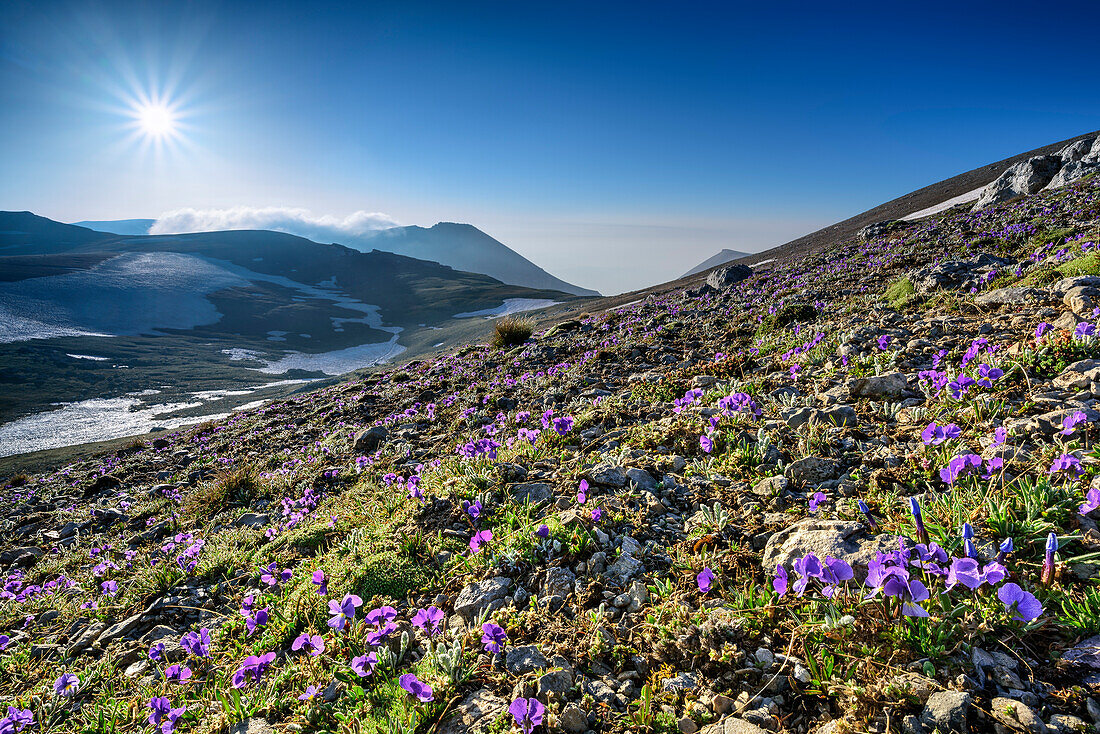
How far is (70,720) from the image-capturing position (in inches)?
111

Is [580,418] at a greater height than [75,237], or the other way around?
[75,237]

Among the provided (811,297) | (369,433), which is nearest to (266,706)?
(369,433)

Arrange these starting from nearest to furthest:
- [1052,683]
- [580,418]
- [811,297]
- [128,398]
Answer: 1. [1052,683]
2. [580,418]
3. [811,297]
4. [128,398]

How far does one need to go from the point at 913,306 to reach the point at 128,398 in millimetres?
37985

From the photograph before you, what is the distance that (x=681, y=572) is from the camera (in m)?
2.76

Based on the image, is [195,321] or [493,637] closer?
[493,637]

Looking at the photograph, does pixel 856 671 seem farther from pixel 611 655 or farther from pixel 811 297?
pixel 811 297

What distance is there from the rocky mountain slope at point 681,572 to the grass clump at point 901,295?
60cm

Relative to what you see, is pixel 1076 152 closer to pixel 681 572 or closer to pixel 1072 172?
pixel 1072 172

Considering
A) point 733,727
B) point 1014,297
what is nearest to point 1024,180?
point 1014,297

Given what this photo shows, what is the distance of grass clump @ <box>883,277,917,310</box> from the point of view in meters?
7.07

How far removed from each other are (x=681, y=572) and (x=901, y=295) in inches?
298

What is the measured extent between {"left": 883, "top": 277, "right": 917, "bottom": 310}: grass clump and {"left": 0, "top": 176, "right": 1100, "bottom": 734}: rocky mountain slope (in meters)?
0.60

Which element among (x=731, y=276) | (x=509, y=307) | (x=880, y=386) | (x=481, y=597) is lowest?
(x=481, y=597)
